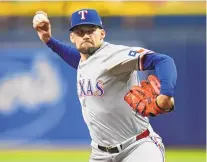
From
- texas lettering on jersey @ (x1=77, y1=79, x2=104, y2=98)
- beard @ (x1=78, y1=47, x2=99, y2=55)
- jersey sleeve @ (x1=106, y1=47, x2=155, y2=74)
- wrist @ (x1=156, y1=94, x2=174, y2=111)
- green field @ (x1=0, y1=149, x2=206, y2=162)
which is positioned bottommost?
green field @ (x1=0, y1=149, x2=206, y2=162)

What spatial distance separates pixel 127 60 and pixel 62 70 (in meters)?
6.13

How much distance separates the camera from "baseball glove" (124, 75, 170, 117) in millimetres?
4250

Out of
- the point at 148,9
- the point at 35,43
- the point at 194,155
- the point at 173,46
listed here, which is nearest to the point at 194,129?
the point at 194,155

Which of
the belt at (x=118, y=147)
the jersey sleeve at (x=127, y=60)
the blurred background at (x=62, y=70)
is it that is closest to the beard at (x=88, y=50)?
the jersey sleeve at (x=127, y=60)

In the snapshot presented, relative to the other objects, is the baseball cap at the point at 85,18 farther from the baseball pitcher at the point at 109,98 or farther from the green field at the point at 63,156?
the green field at the point at 63,156

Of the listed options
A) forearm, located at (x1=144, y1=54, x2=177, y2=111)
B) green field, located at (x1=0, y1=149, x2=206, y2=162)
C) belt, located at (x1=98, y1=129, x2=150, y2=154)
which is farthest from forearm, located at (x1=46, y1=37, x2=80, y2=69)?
green field, located at (x1=0, y1=149, x2=206, y2=162)

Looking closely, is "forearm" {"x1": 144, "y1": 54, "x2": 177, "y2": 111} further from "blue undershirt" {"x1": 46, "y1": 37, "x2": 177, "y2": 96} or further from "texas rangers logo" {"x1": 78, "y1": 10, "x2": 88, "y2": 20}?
"texas rangers logo" {"x1": 78, "y1": 10, "x2": 88, "y2": 20}

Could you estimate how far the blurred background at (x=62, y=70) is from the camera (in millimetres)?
10391

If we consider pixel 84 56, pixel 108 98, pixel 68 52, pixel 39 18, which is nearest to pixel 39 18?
pixel 39 18

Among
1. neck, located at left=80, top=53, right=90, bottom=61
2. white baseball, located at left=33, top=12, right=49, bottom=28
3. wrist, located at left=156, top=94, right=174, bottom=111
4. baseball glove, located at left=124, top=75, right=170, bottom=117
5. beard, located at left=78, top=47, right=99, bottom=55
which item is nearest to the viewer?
wrist, located at left=156, top=94, right=174, bottom=111

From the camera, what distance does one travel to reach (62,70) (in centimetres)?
1068

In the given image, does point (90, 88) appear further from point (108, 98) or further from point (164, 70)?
point (164, 70)

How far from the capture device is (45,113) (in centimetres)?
1053

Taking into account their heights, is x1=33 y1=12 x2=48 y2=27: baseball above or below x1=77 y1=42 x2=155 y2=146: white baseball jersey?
above
